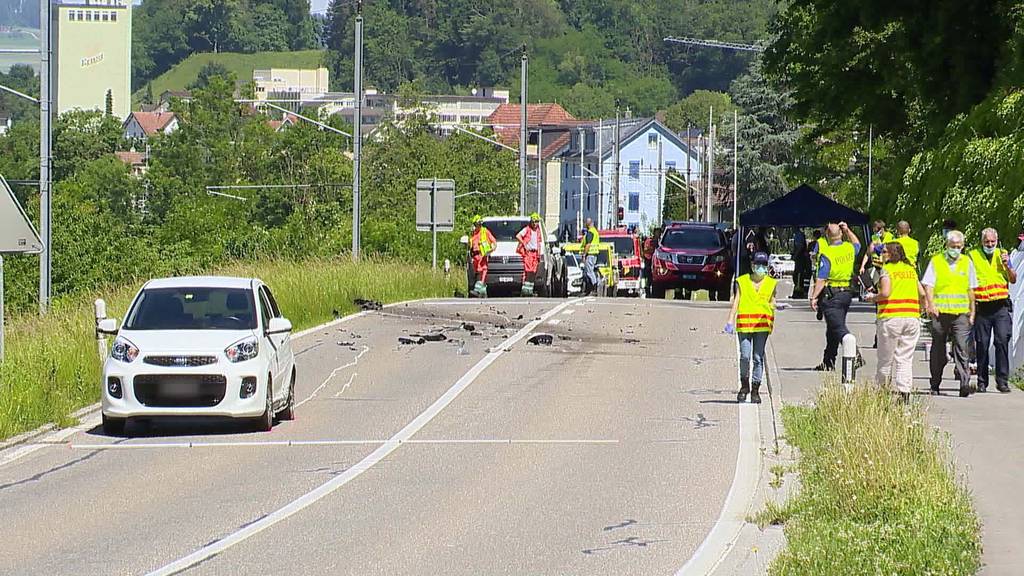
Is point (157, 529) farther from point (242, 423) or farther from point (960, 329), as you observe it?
point (960, 329)

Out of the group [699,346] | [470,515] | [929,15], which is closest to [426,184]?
[929,15]

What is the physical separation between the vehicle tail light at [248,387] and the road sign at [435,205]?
86.4 ft

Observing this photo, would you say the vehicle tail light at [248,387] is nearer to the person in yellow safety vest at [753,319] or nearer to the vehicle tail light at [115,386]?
the vehicle tail light at [115,386]

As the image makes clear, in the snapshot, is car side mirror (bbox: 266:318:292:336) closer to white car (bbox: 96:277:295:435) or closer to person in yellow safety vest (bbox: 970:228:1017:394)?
white car (bbox: 96:277:295:435)

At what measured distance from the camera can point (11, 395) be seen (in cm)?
1748

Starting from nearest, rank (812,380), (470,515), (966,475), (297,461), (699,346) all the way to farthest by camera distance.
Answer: (470,515) → (966,475) → (297,461) → (812,380) → (699,346)

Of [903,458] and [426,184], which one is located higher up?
[426,184]

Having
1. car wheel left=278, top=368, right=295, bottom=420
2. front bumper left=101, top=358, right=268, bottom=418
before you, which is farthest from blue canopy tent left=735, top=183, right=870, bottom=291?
front bumper left=101, top=358, right=268, bottom=418

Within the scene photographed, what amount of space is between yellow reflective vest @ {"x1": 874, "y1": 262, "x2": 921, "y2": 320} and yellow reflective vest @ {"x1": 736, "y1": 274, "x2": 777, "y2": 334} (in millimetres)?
1199

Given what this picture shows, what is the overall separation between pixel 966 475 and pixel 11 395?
962 centimetres

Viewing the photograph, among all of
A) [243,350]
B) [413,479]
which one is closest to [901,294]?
[413,479]

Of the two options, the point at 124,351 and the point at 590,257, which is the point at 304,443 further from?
the point at 590,257

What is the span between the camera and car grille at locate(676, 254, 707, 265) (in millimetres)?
41375

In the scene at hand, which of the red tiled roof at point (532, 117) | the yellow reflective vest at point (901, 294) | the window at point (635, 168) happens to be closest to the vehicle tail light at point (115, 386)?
→ the yellow reflective vest at point (901, 294)
